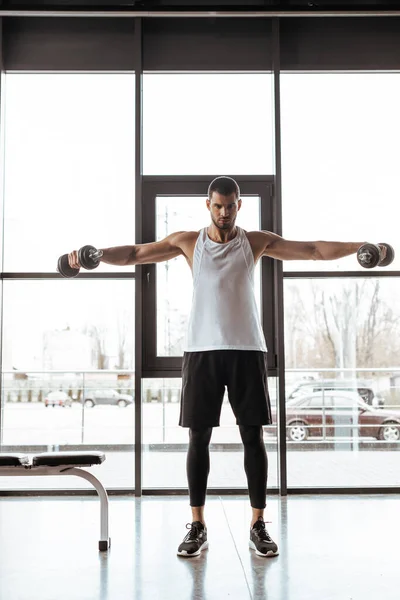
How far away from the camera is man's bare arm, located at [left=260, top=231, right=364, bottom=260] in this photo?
8.98 ft

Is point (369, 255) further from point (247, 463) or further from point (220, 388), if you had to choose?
point (247, 463)

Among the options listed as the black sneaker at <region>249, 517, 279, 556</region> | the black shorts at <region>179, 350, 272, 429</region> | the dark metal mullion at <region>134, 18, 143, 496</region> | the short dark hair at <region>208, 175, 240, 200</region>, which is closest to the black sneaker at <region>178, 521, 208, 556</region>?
the black sneaker at <region>249, 517, 279, 556</region>

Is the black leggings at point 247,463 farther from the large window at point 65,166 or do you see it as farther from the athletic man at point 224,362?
the large window at point 65,166

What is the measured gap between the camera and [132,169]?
12.9ft

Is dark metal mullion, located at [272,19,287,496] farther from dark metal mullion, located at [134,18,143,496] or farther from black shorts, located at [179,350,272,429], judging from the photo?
black shorts, located at [179,350,272,429]

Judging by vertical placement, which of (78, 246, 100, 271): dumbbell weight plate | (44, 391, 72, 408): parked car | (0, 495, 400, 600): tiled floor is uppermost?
(78, 246, 100, 271): dumbbell weight plate

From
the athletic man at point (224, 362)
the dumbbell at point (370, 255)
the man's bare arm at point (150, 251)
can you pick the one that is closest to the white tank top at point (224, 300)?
the athletic man at point (224, 362)

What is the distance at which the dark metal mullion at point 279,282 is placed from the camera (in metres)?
3.75

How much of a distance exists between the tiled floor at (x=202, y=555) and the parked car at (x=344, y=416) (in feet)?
1.37

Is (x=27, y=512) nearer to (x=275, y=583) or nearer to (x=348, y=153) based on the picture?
(x=275, y=583)

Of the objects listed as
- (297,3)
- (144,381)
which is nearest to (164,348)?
(144,381)

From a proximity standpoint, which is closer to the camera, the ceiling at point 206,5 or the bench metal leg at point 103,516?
the bench metal leg at point 103,516

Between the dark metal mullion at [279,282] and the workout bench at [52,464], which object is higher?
the dark metal mullion at [279,282]

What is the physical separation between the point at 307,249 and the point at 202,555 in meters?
1.39
